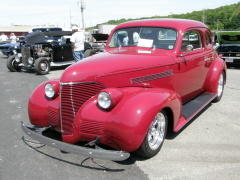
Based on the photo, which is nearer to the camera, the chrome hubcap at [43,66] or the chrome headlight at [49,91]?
the chrome headlight at [49,91]

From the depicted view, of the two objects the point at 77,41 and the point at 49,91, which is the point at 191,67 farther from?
the point at 77,41

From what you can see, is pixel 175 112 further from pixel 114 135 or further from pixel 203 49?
pixel 203 49

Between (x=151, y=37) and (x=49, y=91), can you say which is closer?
(x=49, y=91)

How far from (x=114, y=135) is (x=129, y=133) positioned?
18 centimetres

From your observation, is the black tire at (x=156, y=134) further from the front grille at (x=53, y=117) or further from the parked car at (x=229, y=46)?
the parked car at (x=229, y=46)

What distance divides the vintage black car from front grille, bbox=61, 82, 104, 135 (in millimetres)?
6992

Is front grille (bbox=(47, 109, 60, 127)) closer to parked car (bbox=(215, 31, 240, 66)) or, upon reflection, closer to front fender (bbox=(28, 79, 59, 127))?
front fender (bbox=(28, 79, 59, 127))

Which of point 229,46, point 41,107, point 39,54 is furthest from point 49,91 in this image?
point 229,46

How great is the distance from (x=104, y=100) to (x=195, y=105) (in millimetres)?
2214

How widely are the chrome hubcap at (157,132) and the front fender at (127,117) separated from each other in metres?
0.26

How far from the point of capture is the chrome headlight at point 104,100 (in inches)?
101

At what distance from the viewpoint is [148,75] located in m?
3.22

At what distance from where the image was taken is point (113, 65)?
2.95 m

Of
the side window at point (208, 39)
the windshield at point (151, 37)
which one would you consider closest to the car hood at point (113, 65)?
the windshield at point (151, 37)
